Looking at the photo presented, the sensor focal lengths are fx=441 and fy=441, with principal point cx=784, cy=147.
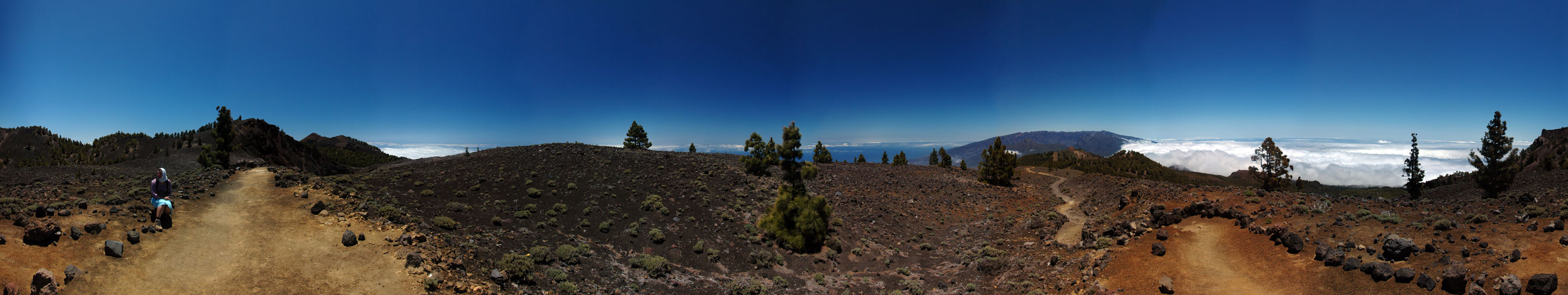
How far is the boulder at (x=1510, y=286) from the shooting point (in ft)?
27.9

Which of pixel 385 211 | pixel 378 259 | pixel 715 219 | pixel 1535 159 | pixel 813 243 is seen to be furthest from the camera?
pixel 1535 159

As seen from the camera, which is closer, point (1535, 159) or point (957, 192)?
point (957, 192)

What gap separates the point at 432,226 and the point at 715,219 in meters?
10.7

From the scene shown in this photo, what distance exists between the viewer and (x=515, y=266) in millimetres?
11688

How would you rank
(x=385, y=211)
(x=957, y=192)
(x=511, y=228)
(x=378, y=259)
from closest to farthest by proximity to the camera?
(x=378, y=259), (x=385, y=211), (x=511, y=228), (x=957, y=192)

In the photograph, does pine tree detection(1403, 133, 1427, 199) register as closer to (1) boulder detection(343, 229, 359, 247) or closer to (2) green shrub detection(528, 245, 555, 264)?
(2) green shrub detection(528, 245, 555, 264)

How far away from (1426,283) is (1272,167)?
3393cm

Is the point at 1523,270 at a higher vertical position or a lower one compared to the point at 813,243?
higher

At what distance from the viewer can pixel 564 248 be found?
14383 mm

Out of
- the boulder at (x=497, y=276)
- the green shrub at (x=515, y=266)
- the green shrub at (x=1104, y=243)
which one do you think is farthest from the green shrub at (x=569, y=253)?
the green shrub at (x=1104, y=243)

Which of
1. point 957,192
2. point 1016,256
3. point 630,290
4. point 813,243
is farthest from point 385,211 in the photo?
point 957,192

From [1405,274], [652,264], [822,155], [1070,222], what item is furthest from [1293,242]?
[822,155]

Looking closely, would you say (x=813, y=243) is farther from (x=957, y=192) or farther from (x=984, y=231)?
(x=957, y=192)

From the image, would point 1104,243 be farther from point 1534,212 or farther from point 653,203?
point 653,203
